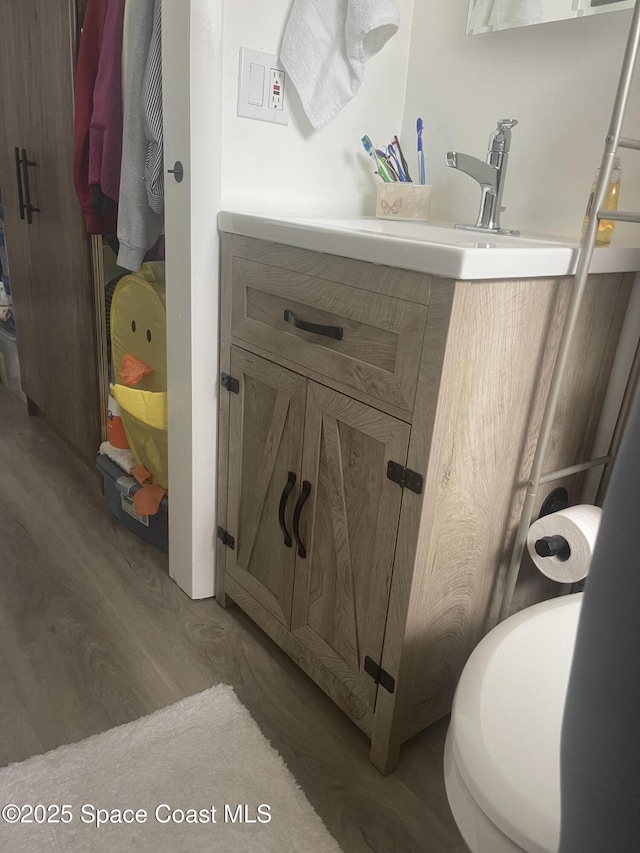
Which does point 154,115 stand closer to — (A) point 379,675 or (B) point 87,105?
(B) point 87,105

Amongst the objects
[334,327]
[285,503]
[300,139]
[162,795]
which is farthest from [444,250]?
[162,795]

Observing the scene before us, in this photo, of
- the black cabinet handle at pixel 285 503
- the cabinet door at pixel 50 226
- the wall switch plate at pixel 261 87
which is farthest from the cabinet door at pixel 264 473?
the cabinet door at pixel 50 226

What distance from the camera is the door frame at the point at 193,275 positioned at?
1148 millimetres

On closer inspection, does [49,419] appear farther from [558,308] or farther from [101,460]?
[558,308]

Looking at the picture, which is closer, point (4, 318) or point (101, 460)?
point (101, 460)

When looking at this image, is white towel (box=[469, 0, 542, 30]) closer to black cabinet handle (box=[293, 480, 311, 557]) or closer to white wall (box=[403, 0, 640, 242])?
white wall (box=[403, 0, 640, 242])

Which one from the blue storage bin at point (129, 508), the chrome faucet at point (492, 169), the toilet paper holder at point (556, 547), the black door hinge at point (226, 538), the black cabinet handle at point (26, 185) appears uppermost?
the chrome faucet at point (492, 169)

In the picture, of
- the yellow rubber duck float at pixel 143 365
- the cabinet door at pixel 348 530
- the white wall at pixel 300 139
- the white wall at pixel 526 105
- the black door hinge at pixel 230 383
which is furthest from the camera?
the yellow rubber duck float at pixel 143 365

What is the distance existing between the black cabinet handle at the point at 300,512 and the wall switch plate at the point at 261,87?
0.77 m

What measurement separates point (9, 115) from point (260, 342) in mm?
1550

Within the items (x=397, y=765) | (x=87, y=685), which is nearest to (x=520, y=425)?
(x=397, y=765)

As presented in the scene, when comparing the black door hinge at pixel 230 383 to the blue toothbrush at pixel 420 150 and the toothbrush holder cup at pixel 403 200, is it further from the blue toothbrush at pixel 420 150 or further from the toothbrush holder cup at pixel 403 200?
the blue toothbrush at pixel 420 150

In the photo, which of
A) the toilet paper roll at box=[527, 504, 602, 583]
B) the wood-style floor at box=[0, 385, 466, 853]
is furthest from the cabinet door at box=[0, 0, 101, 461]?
the toilet paper roll at box=[527, 504, 602, 583]

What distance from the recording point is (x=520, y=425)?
1016 millimetres
